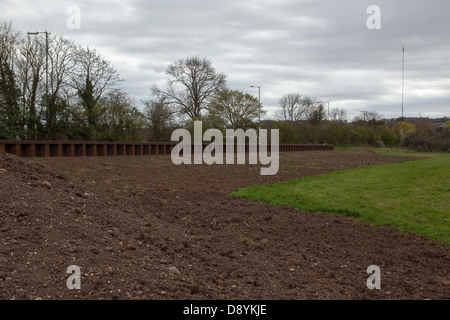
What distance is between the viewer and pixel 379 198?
1361 cm

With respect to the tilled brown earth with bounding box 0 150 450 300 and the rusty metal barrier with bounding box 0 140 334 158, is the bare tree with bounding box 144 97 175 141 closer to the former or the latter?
the rusty metal barrier with bounding box 0 140 334 158

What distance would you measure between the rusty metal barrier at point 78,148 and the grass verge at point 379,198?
29.2ft

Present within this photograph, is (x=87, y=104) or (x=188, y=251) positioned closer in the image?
(x=188, y=251)

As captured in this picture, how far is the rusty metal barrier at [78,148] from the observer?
17.3m

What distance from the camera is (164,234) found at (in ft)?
27.1

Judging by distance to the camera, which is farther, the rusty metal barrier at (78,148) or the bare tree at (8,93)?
the bare tree at (8,93)

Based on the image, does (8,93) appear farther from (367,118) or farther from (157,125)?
(367,118)

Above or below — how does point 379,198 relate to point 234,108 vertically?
below

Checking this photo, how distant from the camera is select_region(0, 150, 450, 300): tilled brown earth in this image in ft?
17.8

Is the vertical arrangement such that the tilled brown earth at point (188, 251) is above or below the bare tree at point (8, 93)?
below

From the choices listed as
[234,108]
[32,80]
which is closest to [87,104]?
[32,80]

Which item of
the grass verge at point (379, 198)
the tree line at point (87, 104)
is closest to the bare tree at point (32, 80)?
the tree line at point (87, 104)

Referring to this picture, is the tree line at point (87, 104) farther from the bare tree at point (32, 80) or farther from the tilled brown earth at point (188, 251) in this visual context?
the tilled brown earth at point (188, 251)

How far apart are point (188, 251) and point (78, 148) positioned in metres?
14.7
